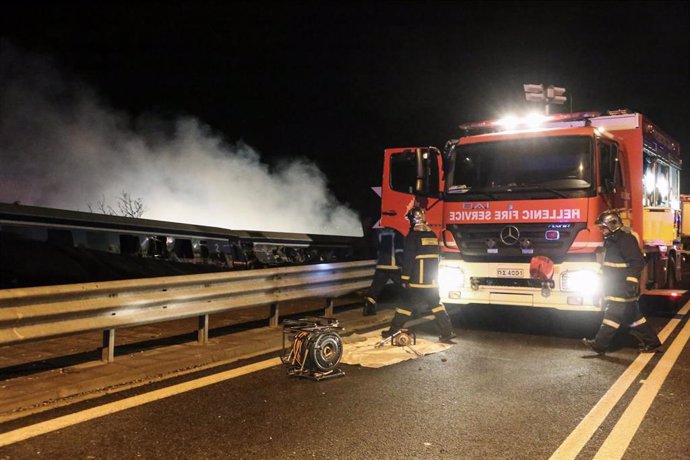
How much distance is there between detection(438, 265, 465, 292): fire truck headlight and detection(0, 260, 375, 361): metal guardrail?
158cm

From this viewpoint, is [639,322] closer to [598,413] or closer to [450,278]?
[450,278]

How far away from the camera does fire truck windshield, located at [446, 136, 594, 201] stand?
7.49 m

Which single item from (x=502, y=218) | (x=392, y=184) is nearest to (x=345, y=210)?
(x=392, y=184)

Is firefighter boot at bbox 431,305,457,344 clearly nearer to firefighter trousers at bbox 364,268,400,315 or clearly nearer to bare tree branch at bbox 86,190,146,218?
firefighter trousers at bbox 364,268,400,315

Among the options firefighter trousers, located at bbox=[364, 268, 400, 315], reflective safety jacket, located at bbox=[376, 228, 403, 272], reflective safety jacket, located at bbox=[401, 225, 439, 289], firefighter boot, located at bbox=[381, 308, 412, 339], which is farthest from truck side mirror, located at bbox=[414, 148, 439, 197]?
firefighter boot, located at bbox=[381, 308, 412, 339]

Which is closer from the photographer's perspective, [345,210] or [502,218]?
[502,218]

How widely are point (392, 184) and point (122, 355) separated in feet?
16.4

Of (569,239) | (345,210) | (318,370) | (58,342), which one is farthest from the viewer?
(345,210)

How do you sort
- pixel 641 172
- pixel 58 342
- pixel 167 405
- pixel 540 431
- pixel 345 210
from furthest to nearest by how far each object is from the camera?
1. pixel 345 210
2. pixel 641 172
3. pixel 58 342
4. pixel 167 405
5. pixel 540 431

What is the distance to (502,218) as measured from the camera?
7.75m

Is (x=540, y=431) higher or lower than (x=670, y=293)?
lower

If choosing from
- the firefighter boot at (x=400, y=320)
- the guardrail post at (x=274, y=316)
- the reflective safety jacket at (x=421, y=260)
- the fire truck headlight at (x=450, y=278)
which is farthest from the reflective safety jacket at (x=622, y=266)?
the guardrail post at (x=274, y=316)

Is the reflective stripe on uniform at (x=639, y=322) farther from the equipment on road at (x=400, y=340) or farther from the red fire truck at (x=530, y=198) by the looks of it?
the equipment on road at (x=400, y=340)

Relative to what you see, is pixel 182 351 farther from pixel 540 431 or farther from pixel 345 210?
pixel 345 210
